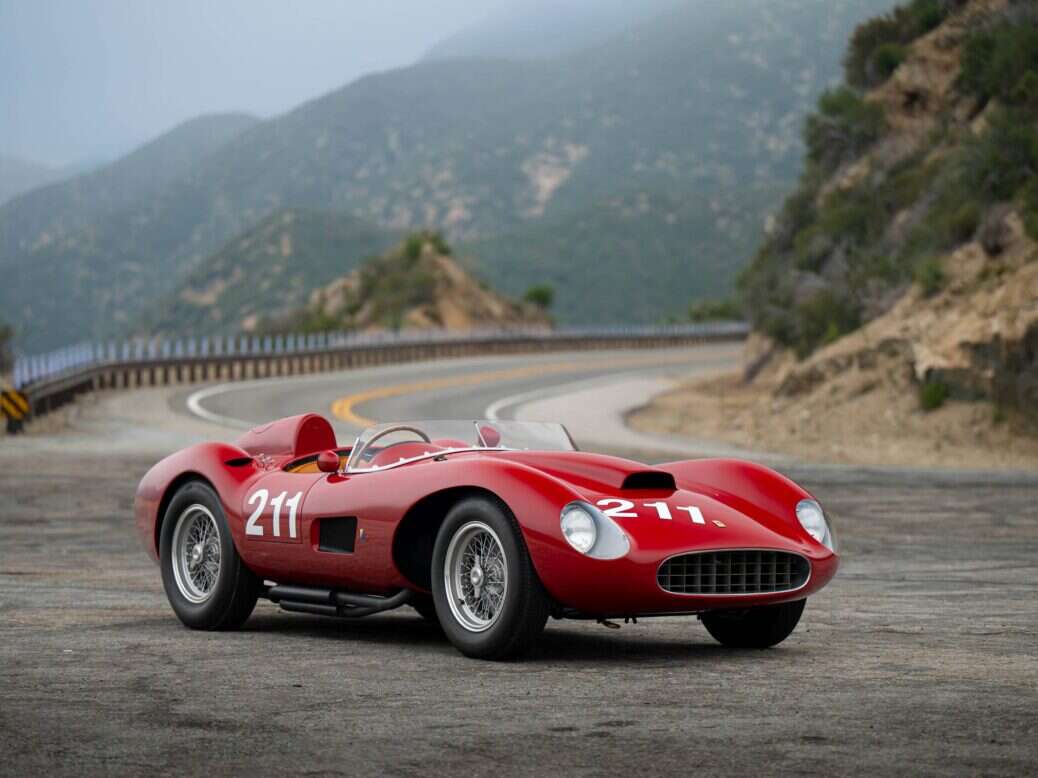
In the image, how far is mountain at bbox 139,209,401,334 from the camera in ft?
525

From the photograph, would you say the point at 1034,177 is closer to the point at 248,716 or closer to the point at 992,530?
the point at 992,530

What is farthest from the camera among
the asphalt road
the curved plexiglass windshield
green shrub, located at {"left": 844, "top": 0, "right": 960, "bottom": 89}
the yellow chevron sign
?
green shrub, located at {"left": 844, "top": 0, "right": 960, "bottom": 89}

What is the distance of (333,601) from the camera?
8.97 meters

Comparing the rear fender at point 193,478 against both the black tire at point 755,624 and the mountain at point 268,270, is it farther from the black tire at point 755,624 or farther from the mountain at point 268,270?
the mountain at point 268,270

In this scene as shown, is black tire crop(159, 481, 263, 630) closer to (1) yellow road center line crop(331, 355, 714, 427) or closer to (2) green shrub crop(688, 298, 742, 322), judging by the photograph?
(1) yellow road center line crop(331, 355, 714, 427)

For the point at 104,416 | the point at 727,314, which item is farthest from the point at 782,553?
the point at 727,314

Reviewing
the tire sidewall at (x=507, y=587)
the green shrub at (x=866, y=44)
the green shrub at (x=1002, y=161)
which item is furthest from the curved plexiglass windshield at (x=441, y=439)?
the green shrub at (x=866, y=44)

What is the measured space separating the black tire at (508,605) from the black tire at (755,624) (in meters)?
1.28

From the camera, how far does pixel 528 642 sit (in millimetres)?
7906

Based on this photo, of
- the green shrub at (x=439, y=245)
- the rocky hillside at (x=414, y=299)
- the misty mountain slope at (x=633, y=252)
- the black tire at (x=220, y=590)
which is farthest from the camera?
the misty mountain slope at (x=633, y=252)

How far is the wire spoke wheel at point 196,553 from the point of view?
31.7 feet

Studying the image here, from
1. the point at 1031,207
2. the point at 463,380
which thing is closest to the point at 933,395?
the point at 1031,207

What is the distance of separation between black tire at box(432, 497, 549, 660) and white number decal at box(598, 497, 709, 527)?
0.45 m

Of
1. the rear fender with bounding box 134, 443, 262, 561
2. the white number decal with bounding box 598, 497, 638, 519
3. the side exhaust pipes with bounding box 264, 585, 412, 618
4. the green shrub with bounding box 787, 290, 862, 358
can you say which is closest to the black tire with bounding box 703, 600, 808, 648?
the white number decal with bounding box 598, 497, 638, 519
